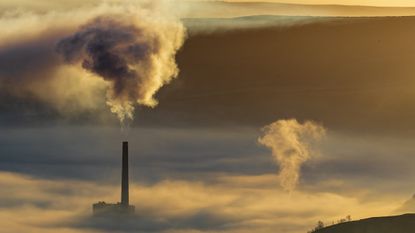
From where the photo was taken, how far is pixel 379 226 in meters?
144

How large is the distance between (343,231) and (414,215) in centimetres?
1047

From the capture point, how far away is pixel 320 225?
15288 centimetres

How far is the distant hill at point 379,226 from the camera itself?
464 feet

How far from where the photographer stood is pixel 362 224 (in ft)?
478

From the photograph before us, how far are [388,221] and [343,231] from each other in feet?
21.9

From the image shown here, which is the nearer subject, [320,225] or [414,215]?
[414,215]

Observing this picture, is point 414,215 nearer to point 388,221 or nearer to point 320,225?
point 388,221

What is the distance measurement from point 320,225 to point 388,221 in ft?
39.8

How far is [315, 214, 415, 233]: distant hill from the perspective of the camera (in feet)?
464

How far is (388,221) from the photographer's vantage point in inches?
5704

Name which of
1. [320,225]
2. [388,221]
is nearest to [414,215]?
[388,221]

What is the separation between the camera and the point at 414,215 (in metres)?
143
